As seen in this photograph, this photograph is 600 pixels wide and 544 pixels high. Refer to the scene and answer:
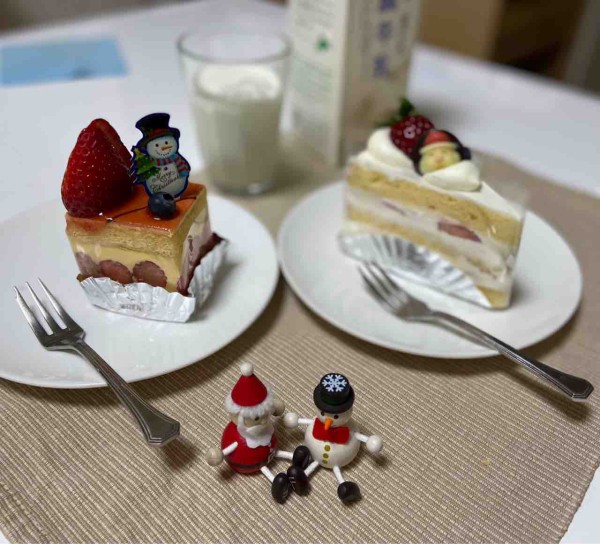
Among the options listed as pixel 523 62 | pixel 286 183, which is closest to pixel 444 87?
pixel 286 183

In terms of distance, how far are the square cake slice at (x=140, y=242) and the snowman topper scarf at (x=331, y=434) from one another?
307mm

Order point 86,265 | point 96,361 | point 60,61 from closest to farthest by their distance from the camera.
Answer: point 96,361, point 86,265, point 60,61

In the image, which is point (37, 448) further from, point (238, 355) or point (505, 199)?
point (505, 199)

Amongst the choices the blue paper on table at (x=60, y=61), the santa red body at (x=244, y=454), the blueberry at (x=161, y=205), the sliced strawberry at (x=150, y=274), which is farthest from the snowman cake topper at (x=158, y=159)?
the blue paper on table at (x=60, y=61)

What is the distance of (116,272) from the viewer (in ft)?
2.88

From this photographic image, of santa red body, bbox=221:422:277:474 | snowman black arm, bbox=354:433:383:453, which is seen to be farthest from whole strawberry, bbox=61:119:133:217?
snowman black arm, bbox=354:433:383:453

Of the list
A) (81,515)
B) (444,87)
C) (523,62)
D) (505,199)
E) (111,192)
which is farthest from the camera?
(523,62)

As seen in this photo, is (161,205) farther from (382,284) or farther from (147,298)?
(382,284)

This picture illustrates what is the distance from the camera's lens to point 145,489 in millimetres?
684

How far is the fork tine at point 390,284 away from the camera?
0.97m

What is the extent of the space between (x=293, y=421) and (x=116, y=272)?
14.0 inches

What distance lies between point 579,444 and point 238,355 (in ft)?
1.54

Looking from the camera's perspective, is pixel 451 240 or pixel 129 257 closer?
pixel 129 257

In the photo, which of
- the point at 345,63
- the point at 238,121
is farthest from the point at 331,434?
the point at 345,63
